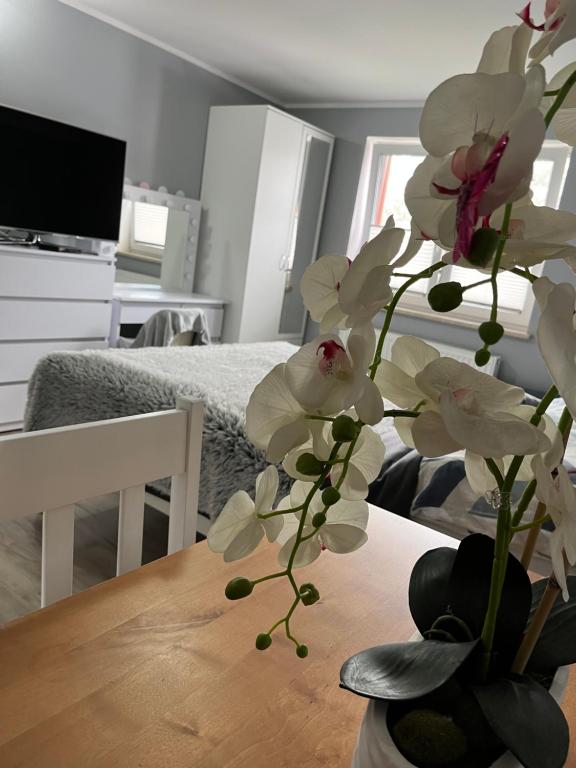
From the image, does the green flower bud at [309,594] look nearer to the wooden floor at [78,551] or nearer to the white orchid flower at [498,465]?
the white orchid flower at [498,465]

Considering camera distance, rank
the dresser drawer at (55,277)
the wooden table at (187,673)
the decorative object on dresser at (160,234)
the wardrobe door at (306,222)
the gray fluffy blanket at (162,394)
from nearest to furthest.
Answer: the wooden table at (187,673)
the gray fluffy blanket at (162,394)
the dresser drawer at (55,277)
the decorative object on dresser at (160,234)
the wardrobe door at (306,222)

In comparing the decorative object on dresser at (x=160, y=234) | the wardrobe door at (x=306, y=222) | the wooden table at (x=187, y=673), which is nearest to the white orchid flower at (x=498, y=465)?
the wooden table at (x=187, y=673)

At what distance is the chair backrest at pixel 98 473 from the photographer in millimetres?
789

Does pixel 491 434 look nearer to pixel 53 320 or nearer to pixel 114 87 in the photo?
pixel 53 320

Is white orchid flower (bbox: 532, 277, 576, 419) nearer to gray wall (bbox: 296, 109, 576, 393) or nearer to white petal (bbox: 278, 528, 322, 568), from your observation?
white petal (bbox: 278, 528, 322, 568)

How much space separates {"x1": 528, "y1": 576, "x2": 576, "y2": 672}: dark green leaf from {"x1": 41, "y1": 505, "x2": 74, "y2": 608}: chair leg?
64 centimetres

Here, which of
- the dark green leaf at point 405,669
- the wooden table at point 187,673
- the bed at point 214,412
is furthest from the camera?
the bed at point 214,412

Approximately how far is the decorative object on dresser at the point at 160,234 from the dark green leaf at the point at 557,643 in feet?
13.4

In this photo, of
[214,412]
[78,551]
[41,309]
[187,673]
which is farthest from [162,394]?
[41,309]

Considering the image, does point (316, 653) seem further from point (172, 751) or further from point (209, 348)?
point (209, 348)

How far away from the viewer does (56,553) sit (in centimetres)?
85

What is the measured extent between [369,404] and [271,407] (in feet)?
0.24

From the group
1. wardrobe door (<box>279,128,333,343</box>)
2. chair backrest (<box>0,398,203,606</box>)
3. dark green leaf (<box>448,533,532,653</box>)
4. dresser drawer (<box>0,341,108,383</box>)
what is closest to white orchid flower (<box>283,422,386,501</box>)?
dark green leaf (<box>448,533,532,653</box>)

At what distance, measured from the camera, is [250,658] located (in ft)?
2.34
